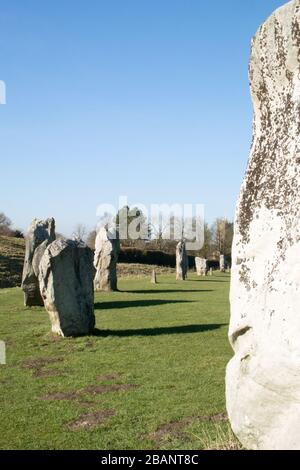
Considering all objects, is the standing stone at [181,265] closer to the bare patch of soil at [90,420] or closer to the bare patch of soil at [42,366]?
the bare patch of soil at [42,366]

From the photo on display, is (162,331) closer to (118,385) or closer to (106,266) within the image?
(118,385)

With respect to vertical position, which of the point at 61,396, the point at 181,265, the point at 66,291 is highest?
the point at 66,291

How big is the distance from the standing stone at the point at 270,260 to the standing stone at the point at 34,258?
15388mm

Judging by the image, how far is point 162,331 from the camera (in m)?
15.5

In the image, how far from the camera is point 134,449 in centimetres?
695

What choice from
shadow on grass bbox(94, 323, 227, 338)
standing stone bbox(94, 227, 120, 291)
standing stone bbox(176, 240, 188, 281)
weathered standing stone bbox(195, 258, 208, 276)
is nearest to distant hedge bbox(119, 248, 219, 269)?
weathered standing stone bbox(195, 258, 208, 276)

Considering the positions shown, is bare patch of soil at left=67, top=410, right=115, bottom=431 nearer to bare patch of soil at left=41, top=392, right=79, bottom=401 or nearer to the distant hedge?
bare patch of soil at left=41, top=392, right=79, bottom=401

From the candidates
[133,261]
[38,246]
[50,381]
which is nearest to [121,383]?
[50,381]

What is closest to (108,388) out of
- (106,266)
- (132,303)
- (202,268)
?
(132,303)

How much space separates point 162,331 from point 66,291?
2.85 m

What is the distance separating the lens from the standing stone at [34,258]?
68.1 feet

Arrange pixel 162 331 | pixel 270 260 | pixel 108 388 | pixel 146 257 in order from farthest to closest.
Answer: pixel 146 257, pixel 162 331, pixel 108 388, pixel 270 260

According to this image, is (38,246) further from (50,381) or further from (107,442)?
(107,442)

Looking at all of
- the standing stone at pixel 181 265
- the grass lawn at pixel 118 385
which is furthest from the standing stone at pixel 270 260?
the standing stone at pixel 181 265
